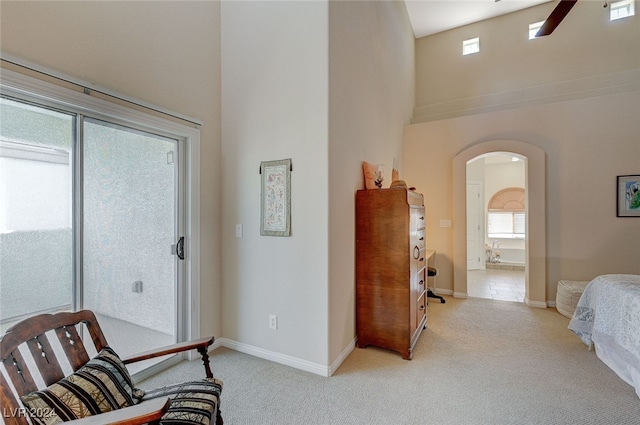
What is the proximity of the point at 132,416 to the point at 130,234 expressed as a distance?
162cm

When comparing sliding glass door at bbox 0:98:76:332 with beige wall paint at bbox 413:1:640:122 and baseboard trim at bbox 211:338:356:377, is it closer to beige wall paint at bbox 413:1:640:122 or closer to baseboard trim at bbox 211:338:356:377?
baseboard trim at bbox 211:338:356:377

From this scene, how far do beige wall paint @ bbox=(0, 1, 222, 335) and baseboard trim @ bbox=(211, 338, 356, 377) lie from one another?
0.19 meters

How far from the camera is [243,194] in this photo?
280 centimetres

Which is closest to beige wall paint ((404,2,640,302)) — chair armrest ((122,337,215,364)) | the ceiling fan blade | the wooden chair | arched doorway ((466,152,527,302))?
arched doorway ((466,152,527,302))

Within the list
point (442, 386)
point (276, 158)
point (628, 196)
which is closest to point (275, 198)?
point (276, 158)

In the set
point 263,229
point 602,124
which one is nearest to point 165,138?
point 263,229

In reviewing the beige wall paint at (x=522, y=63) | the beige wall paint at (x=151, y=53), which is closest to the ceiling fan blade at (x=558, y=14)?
the beige wall paint at (x=522, y=63)

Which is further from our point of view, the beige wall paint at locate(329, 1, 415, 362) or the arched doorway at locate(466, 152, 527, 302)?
the arched doorway at locate(466, 152, 527, 302)

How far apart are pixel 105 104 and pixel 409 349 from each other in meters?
3.17

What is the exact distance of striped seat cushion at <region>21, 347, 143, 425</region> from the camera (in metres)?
1.09

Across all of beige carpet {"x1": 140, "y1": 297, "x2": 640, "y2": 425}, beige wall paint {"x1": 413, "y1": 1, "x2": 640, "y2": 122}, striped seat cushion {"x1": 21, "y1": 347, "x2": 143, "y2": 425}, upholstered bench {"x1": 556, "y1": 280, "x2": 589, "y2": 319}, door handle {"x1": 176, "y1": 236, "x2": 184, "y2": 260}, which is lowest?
beige carpet {"x1": 140, "y1": 297, "x2": 640, "y2": 425}

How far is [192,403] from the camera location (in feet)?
4.40

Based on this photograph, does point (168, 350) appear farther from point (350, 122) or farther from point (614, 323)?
point (614, 323)

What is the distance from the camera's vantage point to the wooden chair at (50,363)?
1035 mm
